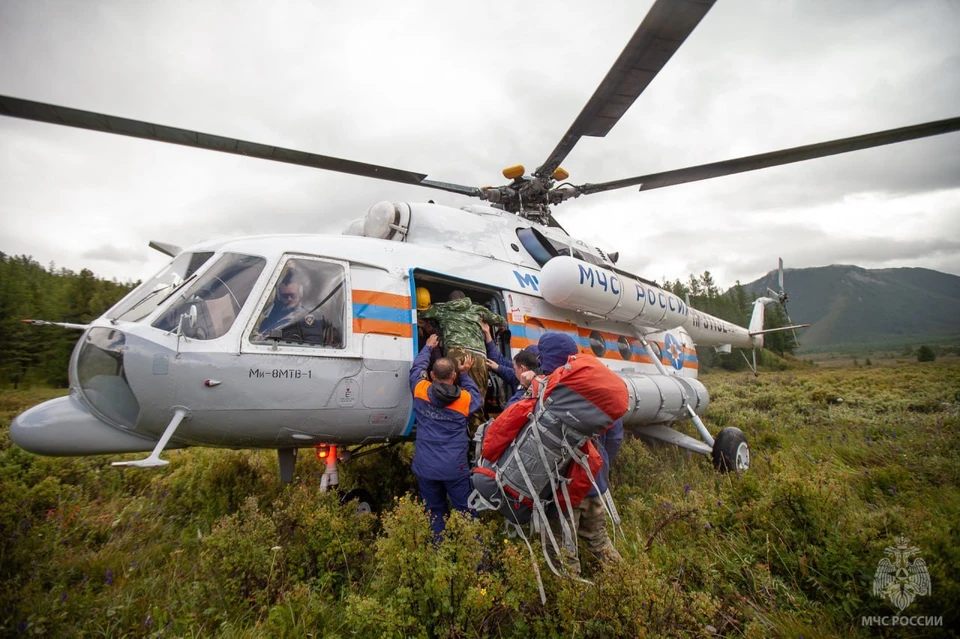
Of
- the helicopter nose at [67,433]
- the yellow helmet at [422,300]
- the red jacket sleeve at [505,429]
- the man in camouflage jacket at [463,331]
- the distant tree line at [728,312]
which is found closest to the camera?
the red jacket sleeve at [505,429]

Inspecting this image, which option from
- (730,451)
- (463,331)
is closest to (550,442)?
(463,331)

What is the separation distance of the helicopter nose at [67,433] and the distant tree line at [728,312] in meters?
33.7

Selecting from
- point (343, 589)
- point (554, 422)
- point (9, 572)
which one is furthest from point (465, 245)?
point (9, 572)

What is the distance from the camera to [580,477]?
9.87 ft

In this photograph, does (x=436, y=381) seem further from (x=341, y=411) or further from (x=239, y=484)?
(x=239, y=484)

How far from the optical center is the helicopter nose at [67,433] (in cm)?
305

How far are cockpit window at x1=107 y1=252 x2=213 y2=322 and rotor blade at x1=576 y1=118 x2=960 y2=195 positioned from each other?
17.0 feet

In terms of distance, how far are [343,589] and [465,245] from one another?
12.2ft

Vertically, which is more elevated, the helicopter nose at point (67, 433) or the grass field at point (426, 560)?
the helicopter nose at point (67, 433)

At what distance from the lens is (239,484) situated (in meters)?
5.26

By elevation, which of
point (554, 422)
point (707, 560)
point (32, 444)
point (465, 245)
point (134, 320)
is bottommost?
point (707, 560)

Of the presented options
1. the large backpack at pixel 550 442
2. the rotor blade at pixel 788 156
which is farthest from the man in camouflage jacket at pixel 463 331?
the rotor blade at pixel 788 156

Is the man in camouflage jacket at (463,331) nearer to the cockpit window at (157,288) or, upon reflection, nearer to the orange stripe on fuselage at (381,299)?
the orange stripe on fuselage at (381,299)

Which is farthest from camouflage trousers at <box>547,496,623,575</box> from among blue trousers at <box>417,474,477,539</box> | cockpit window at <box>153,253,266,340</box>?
cockpit window at <box>153,253,266,340</box>
